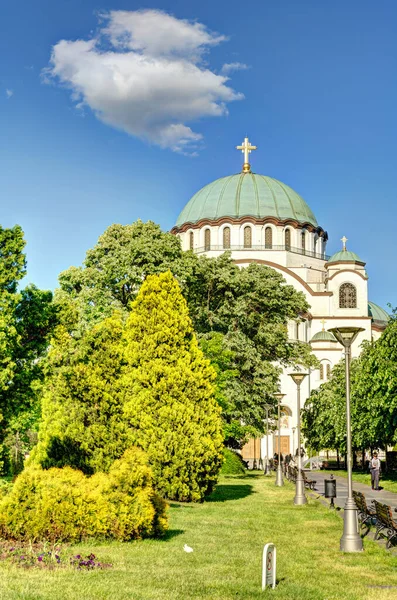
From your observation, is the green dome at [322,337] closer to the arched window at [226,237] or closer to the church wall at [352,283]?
the church wall at [352,283]

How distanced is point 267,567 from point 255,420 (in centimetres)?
2401

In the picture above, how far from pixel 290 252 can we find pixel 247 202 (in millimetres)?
5215

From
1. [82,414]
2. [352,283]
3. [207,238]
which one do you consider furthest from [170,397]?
[352,283]

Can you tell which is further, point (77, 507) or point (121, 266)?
point (121, 266)

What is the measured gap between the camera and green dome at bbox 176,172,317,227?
2234 inches

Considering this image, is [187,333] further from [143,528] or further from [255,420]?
[255,420]

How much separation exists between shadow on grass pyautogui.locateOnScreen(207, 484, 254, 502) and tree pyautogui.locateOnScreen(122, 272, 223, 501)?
194 centimetres

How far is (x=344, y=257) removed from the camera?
189ft

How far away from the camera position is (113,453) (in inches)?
623

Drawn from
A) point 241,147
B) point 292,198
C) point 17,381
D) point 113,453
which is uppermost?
point 241,147

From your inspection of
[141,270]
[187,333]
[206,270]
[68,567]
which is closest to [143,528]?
[68,567]

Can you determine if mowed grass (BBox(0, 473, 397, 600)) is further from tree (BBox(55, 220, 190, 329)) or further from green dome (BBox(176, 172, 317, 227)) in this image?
green dome (BBox(176, 172, 317, 227))

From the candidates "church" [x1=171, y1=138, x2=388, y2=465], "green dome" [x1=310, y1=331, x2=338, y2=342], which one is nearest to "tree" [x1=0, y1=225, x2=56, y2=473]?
"church" [x1=171, y1=138, x2=388, y2=465]

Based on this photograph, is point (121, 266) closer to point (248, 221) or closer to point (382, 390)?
point (382, 390)
